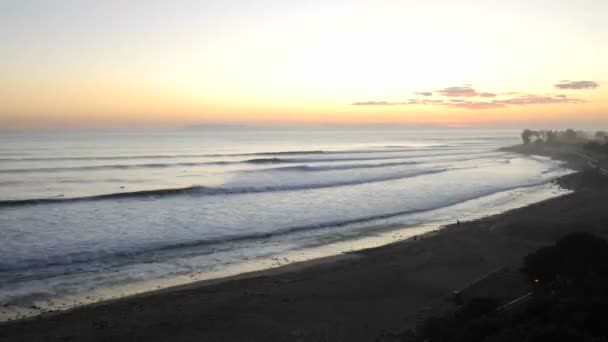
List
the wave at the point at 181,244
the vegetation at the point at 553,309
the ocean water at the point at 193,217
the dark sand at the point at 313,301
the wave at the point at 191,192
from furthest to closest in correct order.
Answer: the wave at the point at 191,192
the wave at the point at 181,244
the ocean water at the point at 193,217
the dark sand at the point at 313,301
the vegetation at the point at 553,309

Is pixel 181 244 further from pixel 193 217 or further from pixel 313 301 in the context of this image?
pixel 313 301

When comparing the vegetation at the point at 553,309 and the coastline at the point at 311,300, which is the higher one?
the vegetation at the point at 553,309

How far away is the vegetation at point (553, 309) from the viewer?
677 cm

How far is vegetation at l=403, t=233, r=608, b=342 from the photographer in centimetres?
677

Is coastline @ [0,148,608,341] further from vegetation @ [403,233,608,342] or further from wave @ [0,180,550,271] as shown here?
wave @ [0,180,550,271]

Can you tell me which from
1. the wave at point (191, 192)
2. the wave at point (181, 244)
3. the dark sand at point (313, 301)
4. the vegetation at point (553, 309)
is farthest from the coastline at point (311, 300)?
the wave at point (191, 192)

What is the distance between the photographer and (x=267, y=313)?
35.6 feet

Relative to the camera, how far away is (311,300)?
11711 mm

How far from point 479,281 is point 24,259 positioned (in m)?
14.4

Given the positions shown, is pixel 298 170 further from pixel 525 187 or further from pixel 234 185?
pixel 525 187

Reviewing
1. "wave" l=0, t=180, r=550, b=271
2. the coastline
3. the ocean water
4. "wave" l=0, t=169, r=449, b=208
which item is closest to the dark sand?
the coastline

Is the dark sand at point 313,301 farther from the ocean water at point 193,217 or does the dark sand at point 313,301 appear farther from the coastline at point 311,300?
the ocean water at point 193,217

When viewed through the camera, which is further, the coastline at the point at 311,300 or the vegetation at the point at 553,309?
the coastline at the point at 311,300

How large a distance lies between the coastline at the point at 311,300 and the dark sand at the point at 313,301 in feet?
0.08
